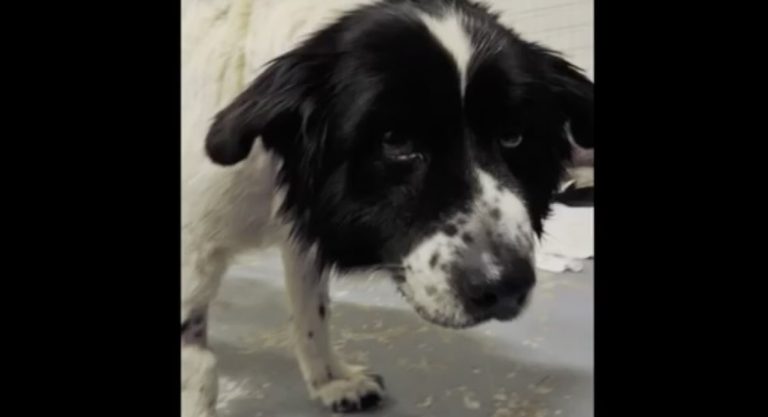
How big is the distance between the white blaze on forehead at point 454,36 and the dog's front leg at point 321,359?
31 cm

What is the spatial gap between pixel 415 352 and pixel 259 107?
364 mm

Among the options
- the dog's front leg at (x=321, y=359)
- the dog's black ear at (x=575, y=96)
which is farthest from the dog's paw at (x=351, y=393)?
the dog's black ear at (x=575, y=96)

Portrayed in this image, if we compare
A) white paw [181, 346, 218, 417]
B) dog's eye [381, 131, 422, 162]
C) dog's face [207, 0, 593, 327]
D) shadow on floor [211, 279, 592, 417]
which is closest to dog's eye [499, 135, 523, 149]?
dog's face [207, 0, 593, 327]

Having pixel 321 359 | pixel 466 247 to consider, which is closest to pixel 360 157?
pixel 466 247

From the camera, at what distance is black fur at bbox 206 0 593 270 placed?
97 cm

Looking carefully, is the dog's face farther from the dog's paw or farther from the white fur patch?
the dog's paw

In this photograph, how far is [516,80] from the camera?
1006mm

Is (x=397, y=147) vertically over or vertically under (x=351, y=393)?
over

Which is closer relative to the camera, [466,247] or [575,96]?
[466,247]

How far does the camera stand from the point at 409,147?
0.98 meters

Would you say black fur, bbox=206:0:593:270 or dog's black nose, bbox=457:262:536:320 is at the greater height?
black fur, bbox=206:0:593:270

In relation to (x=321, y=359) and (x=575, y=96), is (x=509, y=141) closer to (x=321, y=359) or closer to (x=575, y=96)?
(x=575, y=96)

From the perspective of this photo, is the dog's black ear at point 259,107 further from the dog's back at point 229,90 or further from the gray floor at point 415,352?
the gray floor at point 415,352
